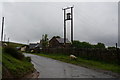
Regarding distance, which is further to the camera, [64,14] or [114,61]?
[64,14]

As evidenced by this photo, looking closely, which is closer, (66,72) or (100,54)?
(66,72)

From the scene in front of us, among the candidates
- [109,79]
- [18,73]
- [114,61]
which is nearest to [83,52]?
[114,61]

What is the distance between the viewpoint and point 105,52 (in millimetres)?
26328

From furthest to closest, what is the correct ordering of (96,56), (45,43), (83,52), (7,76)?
(45,43) < (83,52) < (96,56) < (7,76)

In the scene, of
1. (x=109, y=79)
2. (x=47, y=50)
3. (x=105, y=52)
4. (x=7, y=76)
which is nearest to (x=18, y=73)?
(x=7, y=76)

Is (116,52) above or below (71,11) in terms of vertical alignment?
below

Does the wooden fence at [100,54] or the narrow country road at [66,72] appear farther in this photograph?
the wooden fence at [100,54]

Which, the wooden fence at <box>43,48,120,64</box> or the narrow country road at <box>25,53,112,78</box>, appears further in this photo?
the wooden fence at <box>43,48,120,64</box>

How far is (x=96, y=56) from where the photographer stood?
2848 centimetres

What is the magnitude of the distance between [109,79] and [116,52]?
11.8 meters

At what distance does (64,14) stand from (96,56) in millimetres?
18246

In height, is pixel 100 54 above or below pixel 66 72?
above

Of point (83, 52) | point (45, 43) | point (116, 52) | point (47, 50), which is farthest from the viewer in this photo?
point (45, 43)

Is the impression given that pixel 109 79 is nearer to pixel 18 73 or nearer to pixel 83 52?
pixel 18 73
